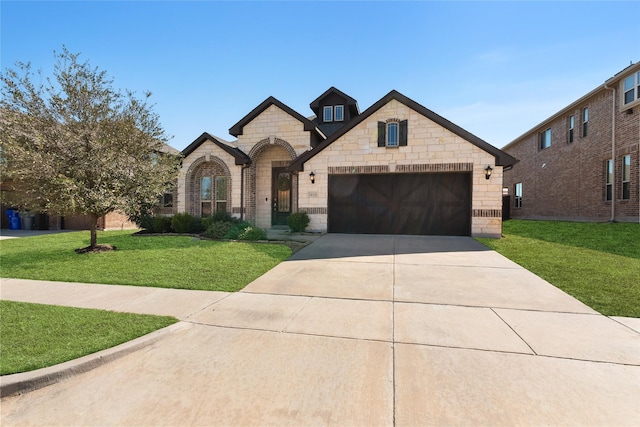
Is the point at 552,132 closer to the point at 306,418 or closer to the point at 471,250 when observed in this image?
the point at 471,250

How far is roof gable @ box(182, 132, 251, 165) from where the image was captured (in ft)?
47.4

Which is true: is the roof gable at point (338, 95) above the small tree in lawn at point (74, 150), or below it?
above

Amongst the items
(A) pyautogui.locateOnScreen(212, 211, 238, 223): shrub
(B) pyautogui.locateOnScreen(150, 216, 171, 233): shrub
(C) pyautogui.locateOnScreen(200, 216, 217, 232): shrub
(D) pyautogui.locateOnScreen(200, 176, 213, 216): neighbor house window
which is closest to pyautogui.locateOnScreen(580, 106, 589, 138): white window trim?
(A) pyautogui.locateOnScreen(212, 211, 238, 223): shrub

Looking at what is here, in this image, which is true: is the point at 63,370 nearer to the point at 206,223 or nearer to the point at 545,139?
the point at 206,223

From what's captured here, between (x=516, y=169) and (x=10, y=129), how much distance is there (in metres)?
30.6

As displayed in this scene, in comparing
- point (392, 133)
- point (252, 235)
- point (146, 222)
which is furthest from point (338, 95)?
point (146, 222)

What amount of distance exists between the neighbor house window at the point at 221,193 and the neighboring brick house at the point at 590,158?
64.6ft

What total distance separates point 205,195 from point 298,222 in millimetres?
6344

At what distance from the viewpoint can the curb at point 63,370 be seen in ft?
8.54

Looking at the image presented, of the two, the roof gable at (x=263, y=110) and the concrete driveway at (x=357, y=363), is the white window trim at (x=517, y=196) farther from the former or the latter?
the concrete driveway at (x=357, y=363)

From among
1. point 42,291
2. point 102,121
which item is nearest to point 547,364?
point 42,291

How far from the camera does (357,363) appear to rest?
9.45ft

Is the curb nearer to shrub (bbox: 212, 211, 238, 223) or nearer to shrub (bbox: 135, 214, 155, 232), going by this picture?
shrub (bbox: 212, 211, 238, 223)

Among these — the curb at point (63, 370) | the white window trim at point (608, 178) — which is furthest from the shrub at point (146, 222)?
the white window trim at point (608, 178)
